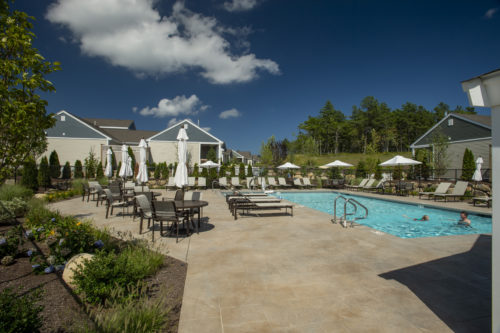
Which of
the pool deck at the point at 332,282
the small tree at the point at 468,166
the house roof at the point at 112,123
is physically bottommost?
the pool deck at the point at 332,282

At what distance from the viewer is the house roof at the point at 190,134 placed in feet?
91.4

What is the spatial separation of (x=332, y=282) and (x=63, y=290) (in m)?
3.59

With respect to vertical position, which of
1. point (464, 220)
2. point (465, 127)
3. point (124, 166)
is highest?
point (465, 127)

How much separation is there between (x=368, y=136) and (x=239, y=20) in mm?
51029

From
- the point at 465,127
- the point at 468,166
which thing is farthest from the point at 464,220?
the point at 465,127

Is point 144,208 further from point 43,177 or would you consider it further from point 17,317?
point 43,177

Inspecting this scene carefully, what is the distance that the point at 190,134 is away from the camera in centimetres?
2808

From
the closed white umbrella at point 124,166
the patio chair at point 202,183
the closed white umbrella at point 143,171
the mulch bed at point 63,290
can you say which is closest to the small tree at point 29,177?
the closed white umbrella at point 124,166

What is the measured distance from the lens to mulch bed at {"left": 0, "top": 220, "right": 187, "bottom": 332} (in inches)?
96.6

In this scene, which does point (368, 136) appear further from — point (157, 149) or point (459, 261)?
point (459, 261)

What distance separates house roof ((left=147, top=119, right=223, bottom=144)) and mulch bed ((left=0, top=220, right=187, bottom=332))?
24.8 metres

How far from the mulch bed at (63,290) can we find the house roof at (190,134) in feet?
81.5

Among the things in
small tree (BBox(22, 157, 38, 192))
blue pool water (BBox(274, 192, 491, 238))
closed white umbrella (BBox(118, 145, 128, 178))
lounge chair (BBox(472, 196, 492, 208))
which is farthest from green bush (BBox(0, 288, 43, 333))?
small tree (BBox(22, 157, 38, 192))

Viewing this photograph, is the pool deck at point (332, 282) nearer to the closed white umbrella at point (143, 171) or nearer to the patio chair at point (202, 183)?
the closed white umbrella at point (143, 171)
